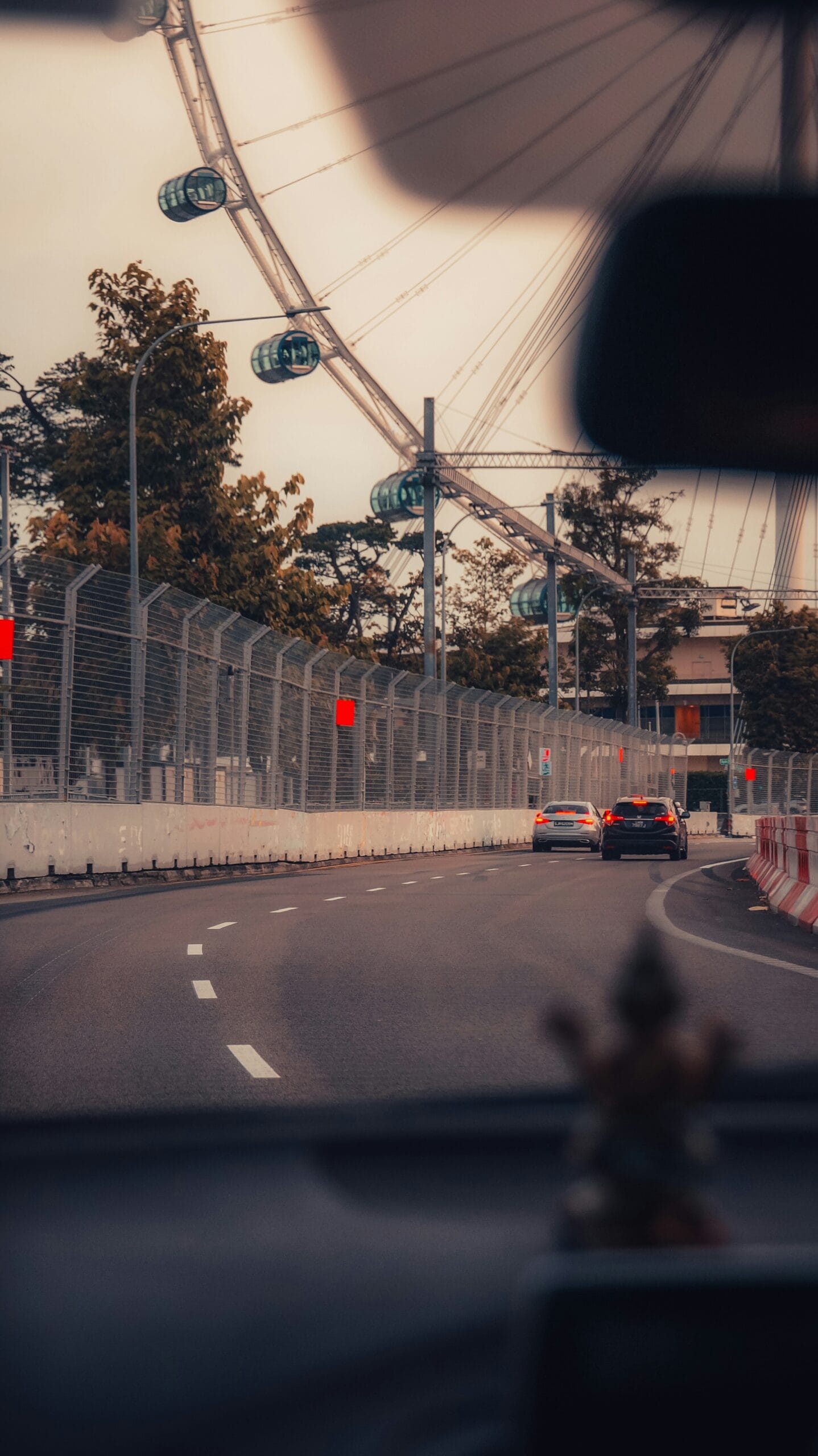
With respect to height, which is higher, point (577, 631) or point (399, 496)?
point (399, 496)

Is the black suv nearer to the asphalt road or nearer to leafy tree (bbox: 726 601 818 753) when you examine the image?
the asphalt road

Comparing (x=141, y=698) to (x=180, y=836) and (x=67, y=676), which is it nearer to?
(x=180, y=836)

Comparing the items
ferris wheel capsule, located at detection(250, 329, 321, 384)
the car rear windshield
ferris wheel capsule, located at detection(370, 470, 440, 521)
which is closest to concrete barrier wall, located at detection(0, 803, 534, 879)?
the car rear windshield

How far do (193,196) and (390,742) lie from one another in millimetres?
41351

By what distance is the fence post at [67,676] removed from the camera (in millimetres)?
24359

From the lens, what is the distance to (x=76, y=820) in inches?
956

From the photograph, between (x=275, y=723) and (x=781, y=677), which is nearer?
(x=781, y=677)

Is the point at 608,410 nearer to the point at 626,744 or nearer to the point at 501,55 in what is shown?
the point at 501,55

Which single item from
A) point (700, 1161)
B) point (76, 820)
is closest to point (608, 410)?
point (700, 1161)

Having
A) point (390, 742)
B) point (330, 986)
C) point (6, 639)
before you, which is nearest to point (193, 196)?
point (330, 986)

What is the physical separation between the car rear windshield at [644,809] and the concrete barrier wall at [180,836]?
659 centimetres

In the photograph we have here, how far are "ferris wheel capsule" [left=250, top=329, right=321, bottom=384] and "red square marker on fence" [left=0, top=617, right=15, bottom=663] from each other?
65.7 feet

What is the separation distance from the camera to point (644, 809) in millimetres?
34625

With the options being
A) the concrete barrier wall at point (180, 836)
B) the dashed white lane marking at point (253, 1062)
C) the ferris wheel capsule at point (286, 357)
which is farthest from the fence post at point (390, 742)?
the ferris wheel capsule at point (286, 357)
